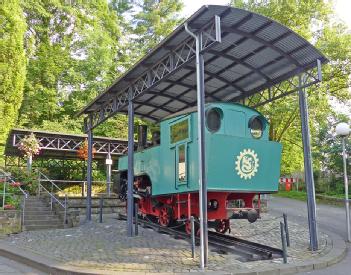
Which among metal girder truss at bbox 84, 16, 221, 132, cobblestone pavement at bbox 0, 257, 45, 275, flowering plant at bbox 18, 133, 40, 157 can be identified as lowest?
cobblestone pavement at bbox 0, 257, 45, 275

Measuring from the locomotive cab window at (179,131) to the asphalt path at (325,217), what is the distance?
4.35 m

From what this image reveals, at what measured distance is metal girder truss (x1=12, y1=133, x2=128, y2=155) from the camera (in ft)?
64.7

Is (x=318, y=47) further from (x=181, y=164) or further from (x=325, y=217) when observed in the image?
(x=181, y=164)

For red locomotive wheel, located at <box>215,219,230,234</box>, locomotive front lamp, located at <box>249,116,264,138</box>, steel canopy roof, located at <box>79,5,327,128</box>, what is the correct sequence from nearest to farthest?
steel canopy roof, located at <box>79,5,327,128</box> → locomotive front lamp, located at <box>249,116,264,138</box> → red locomotive wheel, located at <box>215,219,230,234</box>

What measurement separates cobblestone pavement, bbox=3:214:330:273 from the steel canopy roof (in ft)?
14.3

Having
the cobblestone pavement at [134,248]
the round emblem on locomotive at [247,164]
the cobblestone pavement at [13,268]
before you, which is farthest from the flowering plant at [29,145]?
the round emblem on locomotive at [247,164]

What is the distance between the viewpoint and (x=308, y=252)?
364 inches

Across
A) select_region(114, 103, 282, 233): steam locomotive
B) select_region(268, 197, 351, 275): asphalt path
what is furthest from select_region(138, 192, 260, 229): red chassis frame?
select_region(268, 197, 351, 275): asphalt path

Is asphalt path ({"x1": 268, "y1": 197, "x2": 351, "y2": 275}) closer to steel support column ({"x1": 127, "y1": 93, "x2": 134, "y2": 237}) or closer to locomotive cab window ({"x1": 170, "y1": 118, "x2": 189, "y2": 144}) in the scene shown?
locomotive cab window ({"x1": 170, "y1": 118, "x2": 189, "y2": 144})

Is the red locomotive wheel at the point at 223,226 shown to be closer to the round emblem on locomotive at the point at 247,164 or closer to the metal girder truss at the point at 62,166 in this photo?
the round emblem on locomotive at the point at 247,164

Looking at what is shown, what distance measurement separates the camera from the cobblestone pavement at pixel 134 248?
24.5 ft

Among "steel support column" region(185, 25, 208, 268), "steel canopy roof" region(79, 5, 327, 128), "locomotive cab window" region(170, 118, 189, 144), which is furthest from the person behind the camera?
"locomotive cab window" region(170, 118, 189, 144)

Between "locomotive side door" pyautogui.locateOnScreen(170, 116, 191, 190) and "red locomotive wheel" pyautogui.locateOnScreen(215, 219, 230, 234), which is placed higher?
"locomotive side door" pyautogui.locateOnScreen(170, 116, 191, 190)

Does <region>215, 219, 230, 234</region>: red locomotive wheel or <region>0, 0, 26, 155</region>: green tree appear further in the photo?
<region>0, 0, 26, 155</region>: green tree
